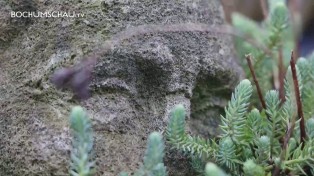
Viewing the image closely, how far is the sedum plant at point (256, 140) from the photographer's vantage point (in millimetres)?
777

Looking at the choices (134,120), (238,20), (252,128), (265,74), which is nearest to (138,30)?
(134,120)

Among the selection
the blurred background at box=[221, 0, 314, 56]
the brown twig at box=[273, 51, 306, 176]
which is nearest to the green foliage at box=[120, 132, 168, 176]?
the brown twig at box=[273, 51, 306, 176]

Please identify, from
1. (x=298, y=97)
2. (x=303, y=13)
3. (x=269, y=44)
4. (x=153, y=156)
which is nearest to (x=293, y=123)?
(x=298, y=97)

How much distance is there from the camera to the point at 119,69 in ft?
2.72

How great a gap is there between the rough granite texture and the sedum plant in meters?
0.06

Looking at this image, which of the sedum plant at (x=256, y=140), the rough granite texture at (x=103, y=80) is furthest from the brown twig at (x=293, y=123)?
the rough granite texture at (x=103, y=80)

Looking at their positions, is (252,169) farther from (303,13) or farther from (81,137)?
(303,13)

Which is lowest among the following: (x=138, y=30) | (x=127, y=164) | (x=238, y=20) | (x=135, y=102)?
(x=127, y=164)

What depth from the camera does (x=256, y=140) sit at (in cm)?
81

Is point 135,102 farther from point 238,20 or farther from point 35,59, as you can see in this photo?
point 238,20

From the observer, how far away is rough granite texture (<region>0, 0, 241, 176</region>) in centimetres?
77

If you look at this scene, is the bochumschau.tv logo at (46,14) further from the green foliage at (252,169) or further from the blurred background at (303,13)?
the blurred background at (303,13)

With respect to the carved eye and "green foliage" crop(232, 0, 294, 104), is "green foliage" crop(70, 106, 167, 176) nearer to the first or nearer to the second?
the carved eye

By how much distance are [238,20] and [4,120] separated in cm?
88
